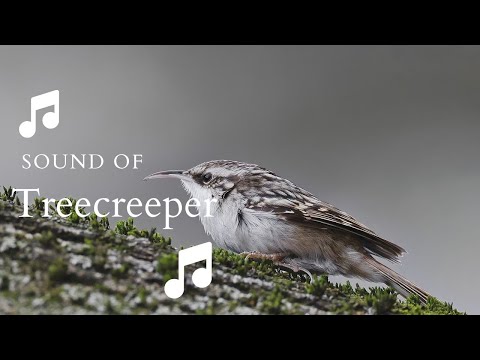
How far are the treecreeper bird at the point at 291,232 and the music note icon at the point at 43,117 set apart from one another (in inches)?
46.7

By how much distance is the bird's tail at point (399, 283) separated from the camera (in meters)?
3.43

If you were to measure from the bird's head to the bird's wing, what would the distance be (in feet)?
0.70

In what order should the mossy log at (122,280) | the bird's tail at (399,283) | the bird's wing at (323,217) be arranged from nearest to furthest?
the mossy log at (122,280) → the bird's tail at (399,283) → the bird's wing at (323,217)

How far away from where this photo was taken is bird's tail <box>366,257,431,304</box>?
11.3ft

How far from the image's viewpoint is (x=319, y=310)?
2922 millimetres

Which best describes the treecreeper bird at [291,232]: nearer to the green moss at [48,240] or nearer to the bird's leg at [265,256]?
the bird's leg at [265,256]

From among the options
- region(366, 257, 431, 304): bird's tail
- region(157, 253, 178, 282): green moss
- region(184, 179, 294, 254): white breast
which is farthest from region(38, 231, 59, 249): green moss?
region(366, 257, 431, 304): bird's tail

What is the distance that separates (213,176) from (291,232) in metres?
0.63

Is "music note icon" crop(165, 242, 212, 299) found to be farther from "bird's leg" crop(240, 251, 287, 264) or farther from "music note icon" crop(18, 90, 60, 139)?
"music note icon" crop(18, 90, 60, 139)

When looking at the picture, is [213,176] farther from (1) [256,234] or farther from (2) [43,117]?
(2) [43,117]

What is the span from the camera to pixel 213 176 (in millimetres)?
3725

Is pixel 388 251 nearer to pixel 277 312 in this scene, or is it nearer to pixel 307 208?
pixel 307 208

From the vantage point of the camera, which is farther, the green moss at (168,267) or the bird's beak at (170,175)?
the bird's beak at (170,175)

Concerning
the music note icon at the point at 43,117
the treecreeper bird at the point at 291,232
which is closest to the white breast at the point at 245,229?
the treecreeper bird at the point at 291,232
